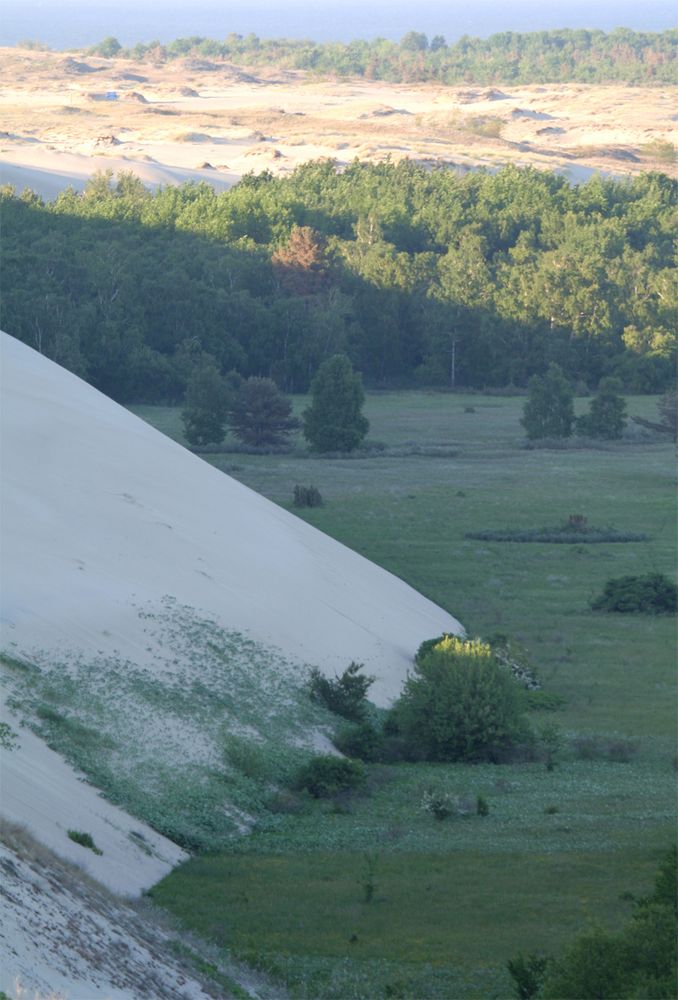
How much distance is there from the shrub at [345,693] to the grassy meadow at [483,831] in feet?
4.55

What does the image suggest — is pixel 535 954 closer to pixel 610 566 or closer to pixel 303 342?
pixel 610 566

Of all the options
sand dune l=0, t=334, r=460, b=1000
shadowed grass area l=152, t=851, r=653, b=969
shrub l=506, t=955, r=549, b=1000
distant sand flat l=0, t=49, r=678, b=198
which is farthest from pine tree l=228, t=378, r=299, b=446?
distant sand flat l=0, t=49, r=678, b=198

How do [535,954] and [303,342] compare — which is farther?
[303,342]

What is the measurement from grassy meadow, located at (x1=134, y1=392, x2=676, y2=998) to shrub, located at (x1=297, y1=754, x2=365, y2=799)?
0.26 metres

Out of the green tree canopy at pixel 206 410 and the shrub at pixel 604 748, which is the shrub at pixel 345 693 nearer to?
the shrub at pixel 604 748

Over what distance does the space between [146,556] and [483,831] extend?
9.19m

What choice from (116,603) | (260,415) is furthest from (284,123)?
(116,603)

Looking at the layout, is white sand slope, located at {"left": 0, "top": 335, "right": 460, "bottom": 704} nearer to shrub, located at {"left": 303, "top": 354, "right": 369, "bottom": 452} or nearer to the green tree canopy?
shrub, located at {"left": 303, "top": 354, "right": 369, "bottom": 452}

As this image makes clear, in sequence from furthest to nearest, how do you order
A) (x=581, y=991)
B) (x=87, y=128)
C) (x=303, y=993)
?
(x=87, y=128) < (x=303, y=993) < (x=581, y=991)

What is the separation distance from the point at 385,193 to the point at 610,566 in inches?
2553

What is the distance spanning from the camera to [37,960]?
10.6 meters

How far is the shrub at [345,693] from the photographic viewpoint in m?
22.3

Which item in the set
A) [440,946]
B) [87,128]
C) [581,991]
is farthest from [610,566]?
[87,128]

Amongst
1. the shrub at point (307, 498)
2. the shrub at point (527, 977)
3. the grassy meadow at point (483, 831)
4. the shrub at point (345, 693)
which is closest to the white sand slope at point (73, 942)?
the grassy meadow at point (483, 831)
